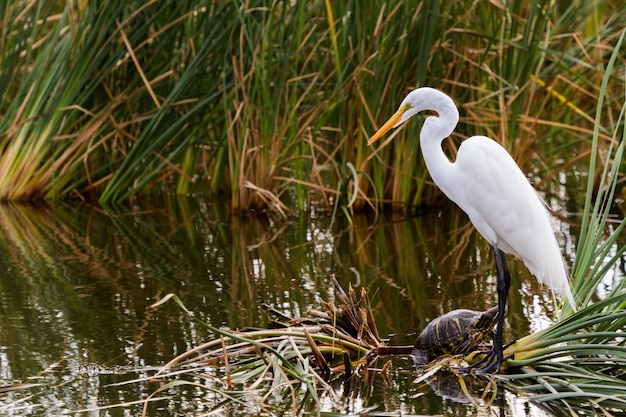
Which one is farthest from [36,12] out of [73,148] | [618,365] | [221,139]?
[618,365]

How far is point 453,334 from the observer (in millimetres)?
4305

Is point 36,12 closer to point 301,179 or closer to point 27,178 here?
point 27,178

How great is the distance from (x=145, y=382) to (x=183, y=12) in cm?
425

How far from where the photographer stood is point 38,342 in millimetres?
4641

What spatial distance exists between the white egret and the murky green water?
0.52 m

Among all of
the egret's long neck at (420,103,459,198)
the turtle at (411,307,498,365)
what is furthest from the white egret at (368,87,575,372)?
the turtle at (411,307,498,365)

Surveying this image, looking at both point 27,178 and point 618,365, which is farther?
point 27,178

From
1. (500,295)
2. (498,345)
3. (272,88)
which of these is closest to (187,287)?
(500,295)

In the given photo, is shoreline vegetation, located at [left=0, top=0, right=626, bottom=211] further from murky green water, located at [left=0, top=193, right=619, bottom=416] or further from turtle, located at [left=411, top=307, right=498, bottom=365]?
turtle, located at [left=411, top=307, right=498, bottom=365]

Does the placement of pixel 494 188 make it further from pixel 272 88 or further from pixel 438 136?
pixel 272 88

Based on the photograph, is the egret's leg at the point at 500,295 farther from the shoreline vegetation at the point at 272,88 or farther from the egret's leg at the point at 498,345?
the shoreline vegetation at the point at 272,88

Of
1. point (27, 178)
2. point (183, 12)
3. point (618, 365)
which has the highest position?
point (183, 12)

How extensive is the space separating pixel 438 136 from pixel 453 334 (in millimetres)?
791

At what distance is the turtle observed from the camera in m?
4.30
